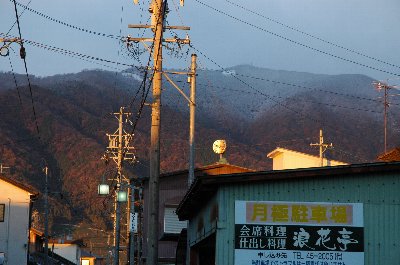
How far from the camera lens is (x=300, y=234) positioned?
22.0m

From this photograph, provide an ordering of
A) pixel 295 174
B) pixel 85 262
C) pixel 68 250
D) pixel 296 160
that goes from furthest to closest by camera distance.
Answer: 1. pixel 85 262
2. pixel 68 250
3. pixel 296 160
4. pixel 295 174

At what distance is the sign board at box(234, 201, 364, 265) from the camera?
72.1ft

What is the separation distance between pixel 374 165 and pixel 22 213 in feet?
139

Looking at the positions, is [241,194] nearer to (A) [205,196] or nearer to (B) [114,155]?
(A) [205,196]

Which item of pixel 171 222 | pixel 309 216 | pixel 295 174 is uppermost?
pixel 295 174

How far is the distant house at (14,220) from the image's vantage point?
58.6 meters

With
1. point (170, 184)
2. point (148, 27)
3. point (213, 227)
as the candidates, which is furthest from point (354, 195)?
point (170, 184)

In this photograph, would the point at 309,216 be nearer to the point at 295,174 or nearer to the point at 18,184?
the point at 295,174

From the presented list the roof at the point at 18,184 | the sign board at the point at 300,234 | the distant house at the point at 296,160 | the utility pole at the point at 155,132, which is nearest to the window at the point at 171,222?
the distant house at the point at 296,160

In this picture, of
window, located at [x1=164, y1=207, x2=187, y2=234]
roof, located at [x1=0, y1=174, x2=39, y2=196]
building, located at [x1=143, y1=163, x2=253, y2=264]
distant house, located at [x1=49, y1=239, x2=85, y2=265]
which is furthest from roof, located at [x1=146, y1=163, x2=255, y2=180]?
distant house, located at [x1=49, y1=239, x2=85, y2=265]

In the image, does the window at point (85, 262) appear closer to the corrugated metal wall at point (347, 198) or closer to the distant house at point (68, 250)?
the distant house at point (68, 250)

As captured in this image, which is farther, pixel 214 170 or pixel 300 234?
pixel 214 170

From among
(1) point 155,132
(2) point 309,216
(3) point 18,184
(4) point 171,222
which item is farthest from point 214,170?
(2) point 309,216

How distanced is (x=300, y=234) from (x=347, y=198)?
5.43 ft
